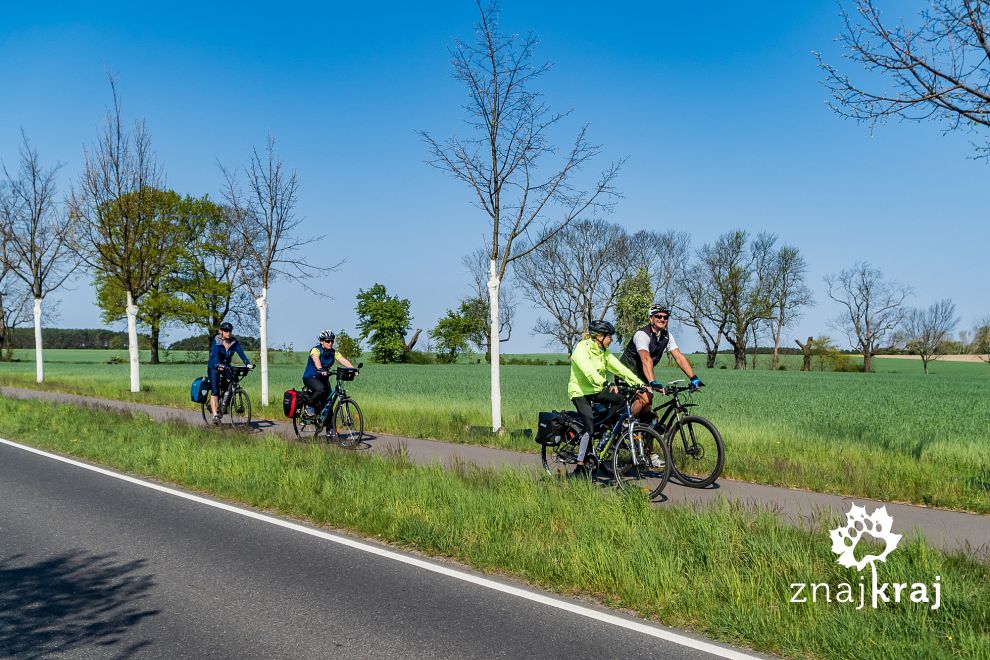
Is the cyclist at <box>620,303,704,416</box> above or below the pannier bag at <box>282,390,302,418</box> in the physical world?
above

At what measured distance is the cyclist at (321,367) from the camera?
39.4 ft

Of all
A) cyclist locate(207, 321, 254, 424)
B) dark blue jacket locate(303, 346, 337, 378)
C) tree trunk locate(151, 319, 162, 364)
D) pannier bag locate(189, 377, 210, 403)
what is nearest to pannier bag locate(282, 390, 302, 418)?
dark blue jacket locate(303, 346, 337, 378)

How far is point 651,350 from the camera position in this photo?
8984mm

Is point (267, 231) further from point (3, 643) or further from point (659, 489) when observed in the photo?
point (3, 643)

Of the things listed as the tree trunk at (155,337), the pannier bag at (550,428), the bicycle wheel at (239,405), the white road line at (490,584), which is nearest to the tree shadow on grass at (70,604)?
the white road line at (490,584)

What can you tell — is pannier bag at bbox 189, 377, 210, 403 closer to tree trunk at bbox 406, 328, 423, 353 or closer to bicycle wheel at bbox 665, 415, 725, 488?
bicycle wheel at bbox 665, 415, 725, 488

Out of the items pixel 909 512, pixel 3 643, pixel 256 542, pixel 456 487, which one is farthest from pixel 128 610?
pixel 909 512

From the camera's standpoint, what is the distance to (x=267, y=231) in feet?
65.1

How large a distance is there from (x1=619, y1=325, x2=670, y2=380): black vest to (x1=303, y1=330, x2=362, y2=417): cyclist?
500 cm

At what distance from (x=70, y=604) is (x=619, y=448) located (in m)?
5.25

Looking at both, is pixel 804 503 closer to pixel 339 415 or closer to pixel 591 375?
pixel 591 375

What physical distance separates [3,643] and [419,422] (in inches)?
423

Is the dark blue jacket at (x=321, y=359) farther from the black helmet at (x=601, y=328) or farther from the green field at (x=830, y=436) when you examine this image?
the black helmet at (x=601, y=328)

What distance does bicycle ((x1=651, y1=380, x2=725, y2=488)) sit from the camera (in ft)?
26.9
